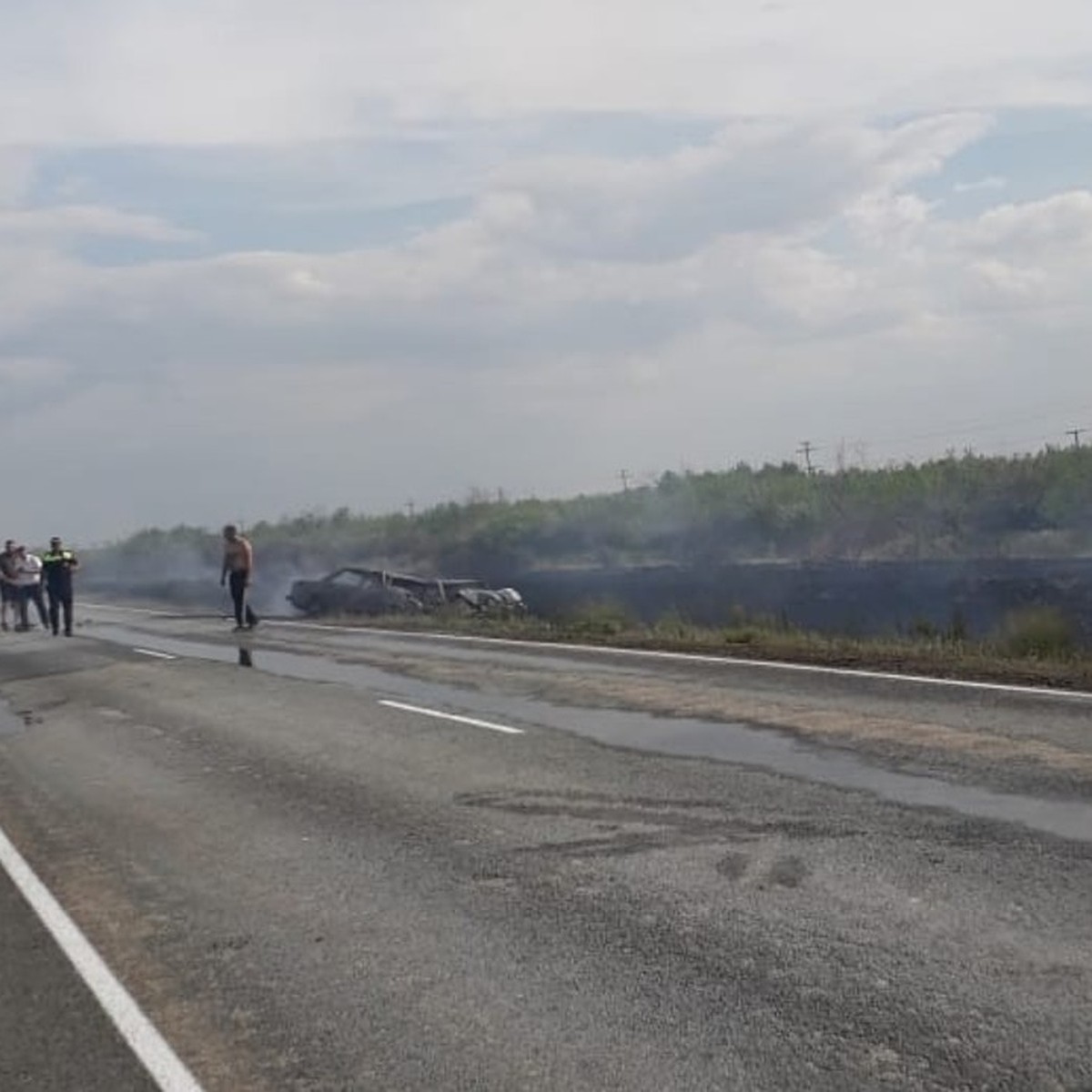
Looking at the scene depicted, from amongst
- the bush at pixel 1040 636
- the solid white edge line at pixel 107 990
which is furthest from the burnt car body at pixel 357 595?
the solid white edge line at pixel 107 990

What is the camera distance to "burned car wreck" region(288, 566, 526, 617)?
1206 inches

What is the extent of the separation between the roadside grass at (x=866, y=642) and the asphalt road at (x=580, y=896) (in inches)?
54.8

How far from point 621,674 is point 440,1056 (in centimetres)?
1140

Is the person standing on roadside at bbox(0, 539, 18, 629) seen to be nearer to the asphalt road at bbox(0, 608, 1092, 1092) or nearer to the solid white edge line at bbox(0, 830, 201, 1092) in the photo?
the asphalt road at bbox(0, 608, 1092, 1092)

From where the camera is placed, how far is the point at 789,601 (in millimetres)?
26328

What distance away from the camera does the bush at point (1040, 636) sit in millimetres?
17234

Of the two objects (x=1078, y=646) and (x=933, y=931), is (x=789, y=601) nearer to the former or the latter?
(x=1078, y=646)

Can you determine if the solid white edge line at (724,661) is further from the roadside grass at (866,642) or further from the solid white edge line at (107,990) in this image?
the solid white edge line at (107,990)

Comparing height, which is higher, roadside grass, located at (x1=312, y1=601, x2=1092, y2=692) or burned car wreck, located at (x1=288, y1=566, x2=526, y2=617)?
burned car wreck, located at (x1=288, y1=566, x2=526, y2=617)

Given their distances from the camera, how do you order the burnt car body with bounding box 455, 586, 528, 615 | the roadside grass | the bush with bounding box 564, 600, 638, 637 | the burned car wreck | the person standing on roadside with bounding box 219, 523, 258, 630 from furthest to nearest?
the burned car wreck
the burnt car body with bounding box 455, 586, 528, 615
the person standing on roadside with bounding box 219, 523, 258, 630
the bush with bounding box 564, 600, 638, 637
the roadside grass

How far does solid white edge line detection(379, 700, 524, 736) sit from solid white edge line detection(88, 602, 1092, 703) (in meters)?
3.68

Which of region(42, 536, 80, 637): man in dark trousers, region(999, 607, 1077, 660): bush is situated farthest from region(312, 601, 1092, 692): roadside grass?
region(42, 536, 80, 637): man in dark trousers

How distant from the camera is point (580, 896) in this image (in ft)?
24.4

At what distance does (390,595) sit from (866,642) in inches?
568
